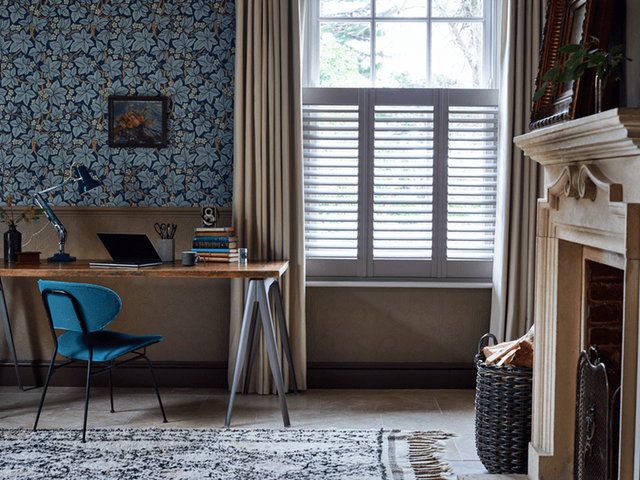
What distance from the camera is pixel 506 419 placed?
2445 mm

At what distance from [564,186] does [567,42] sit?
58 centimetres

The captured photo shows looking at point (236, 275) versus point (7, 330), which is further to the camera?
point (7, 330)

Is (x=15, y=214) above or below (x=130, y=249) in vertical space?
above

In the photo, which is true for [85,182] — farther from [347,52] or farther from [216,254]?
[347,52]

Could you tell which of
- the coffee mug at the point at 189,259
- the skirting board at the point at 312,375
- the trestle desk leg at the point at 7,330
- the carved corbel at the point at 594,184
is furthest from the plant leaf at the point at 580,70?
the trestle desk leg at the point at 7,330

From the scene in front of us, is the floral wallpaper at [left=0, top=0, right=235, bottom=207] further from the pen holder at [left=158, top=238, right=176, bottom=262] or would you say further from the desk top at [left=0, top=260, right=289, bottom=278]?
the desk top at [left=0, top=260, right=289, bottom=278]

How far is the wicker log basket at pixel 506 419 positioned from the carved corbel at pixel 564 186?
74 cm

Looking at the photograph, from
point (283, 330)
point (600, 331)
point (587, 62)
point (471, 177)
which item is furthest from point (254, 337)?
point (587, 62)

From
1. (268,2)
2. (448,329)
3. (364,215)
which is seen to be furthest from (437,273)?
(268,2)

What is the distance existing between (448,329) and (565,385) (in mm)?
1439

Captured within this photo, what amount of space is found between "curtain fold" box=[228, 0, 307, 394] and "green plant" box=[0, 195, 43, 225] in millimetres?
1168

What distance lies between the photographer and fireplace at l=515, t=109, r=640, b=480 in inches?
64.4

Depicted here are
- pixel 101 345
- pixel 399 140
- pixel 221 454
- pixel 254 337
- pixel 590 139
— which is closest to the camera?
pixel 590 139

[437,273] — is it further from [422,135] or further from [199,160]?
[199,160]
